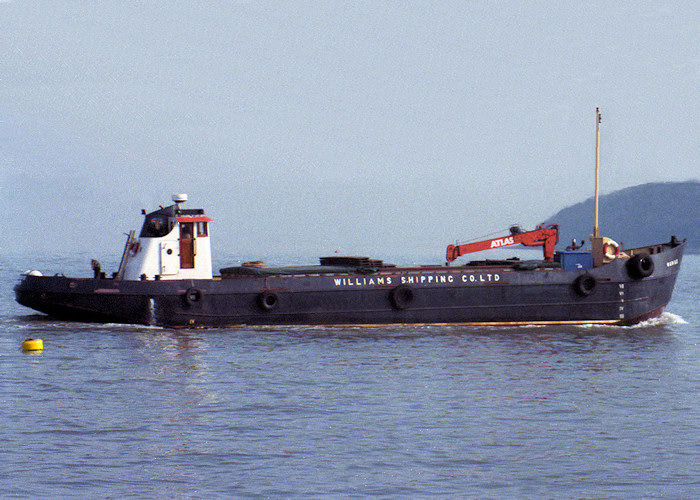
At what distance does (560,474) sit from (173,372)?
46.1 feet

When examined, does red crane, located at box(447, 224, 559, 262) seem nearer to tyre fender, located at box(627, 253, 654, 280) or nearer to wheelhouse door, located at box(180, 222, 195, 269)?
tyre fender, located at box(627, 253, 654, 280)

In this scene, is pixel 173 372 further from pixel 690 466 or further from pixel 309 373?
pixel 690 466

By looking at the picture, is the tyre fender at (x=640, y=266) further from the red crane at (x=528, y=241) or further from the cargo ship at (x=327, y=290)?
the red crane at (x=528, y=241)

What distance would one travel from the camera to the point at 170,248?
120 ft

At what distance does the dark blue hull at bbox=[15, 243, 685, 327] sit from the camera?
35781mm

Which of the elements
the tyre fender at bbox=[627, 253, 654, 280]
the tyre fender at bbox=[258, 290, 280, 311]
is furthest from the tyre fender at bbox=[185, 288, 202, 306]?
the tyre fender at bbox=[627, 253, 654, 280]

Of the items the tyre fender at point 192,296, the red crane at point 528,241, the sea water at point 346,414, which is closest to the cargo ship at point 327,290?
the tyre fender at point 192,296

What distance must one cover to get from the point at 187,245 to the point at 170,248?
0.69 m

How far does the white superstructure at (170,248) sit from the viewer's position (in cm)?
3650

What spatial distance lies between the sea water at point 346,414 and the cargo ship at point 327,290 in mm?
885

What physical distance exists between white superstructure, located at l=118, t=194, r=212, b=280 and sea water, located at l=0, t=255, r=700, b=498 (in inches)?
93.4

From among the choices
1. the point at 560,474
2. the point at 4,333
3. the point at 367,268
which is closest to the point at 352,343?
the point at 367,268

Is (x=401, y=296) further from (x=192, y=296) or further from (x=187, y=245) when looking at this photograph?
(x=187, y=245)

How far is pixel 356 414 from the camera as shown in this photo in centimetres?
2206
